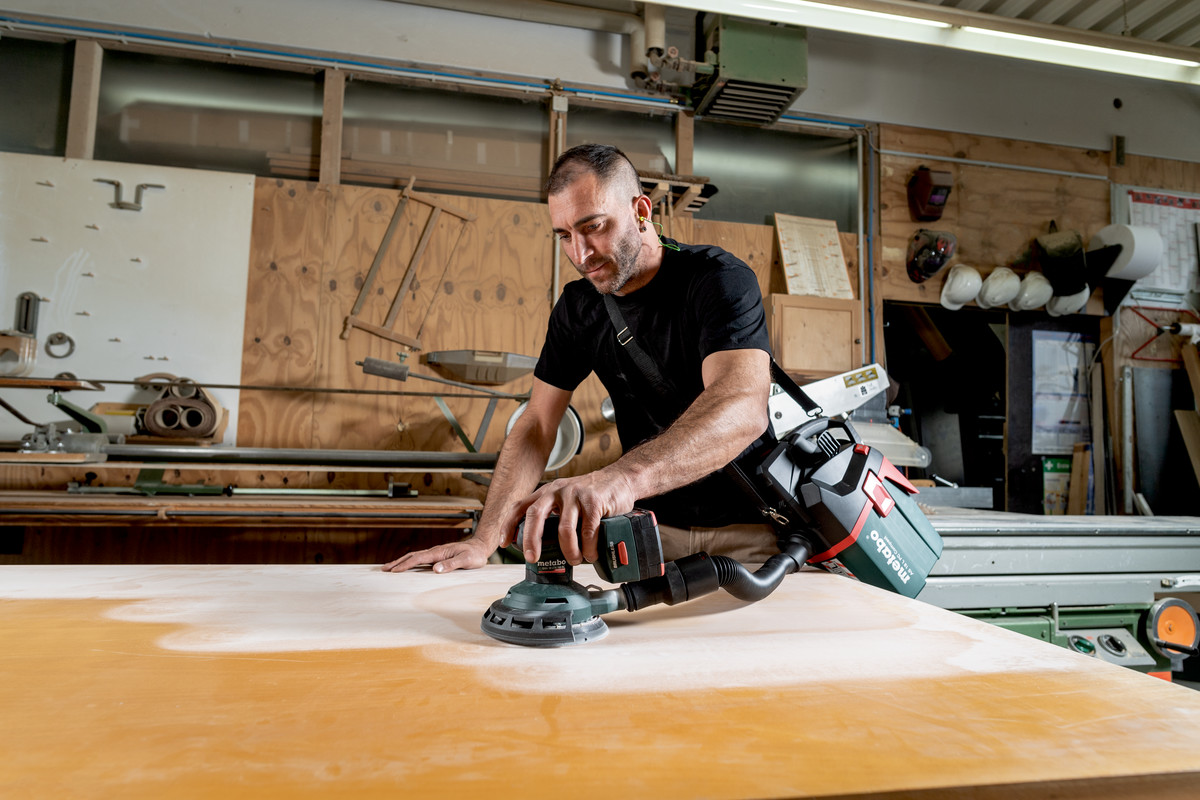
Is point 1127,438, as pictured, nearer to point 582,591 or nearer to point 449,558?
point 449,558

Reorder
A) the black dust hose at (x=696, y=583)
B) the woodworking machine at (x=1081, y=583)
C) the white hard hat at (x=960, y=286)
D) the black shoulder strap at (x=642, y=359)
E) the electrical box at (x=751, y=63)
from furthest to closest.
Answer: the white hard hat at (x=960, y=286) → the electrical box at (x=751, y=63) → the woodworking machine at (x=1081, y=583) → the black shoulder strap at (x=642, y=359) → the black dust hose at (x=696, y=583)

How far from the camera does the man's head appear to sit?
151 cm

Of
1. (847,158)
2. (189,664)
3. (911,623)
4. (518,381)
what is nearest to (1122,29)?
(847,158)

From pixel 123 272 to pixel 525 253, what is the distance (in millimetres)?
1922

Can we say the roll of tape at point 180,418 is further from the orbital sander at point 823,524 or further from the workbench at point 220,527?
the orbital sander at point 823,524

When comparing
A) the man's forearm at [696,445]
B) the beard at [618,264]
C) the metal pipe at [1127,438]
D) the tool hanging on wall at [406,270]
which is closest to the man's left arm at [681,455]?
the man's forearm at [696,445]

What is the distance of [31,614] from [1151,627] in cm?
281

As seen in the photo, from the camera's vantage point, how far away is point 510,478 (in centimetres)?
168

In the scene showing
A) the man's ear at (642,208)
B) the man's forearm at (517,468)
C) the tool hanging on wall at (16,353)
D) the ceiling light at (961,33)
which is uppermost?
the ceiling light at (961,33)

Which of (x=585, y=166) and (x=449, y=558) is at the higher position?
(x=585, y=166)

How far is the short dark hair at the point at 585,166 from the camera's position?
151cm

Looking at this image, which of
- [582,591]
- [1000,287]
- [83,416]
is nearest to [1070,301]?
[1000,287]

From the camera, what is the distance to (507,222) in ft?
12.0

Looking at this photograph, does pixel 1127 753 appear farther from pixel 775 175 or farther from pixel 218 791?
pixel 775 175
